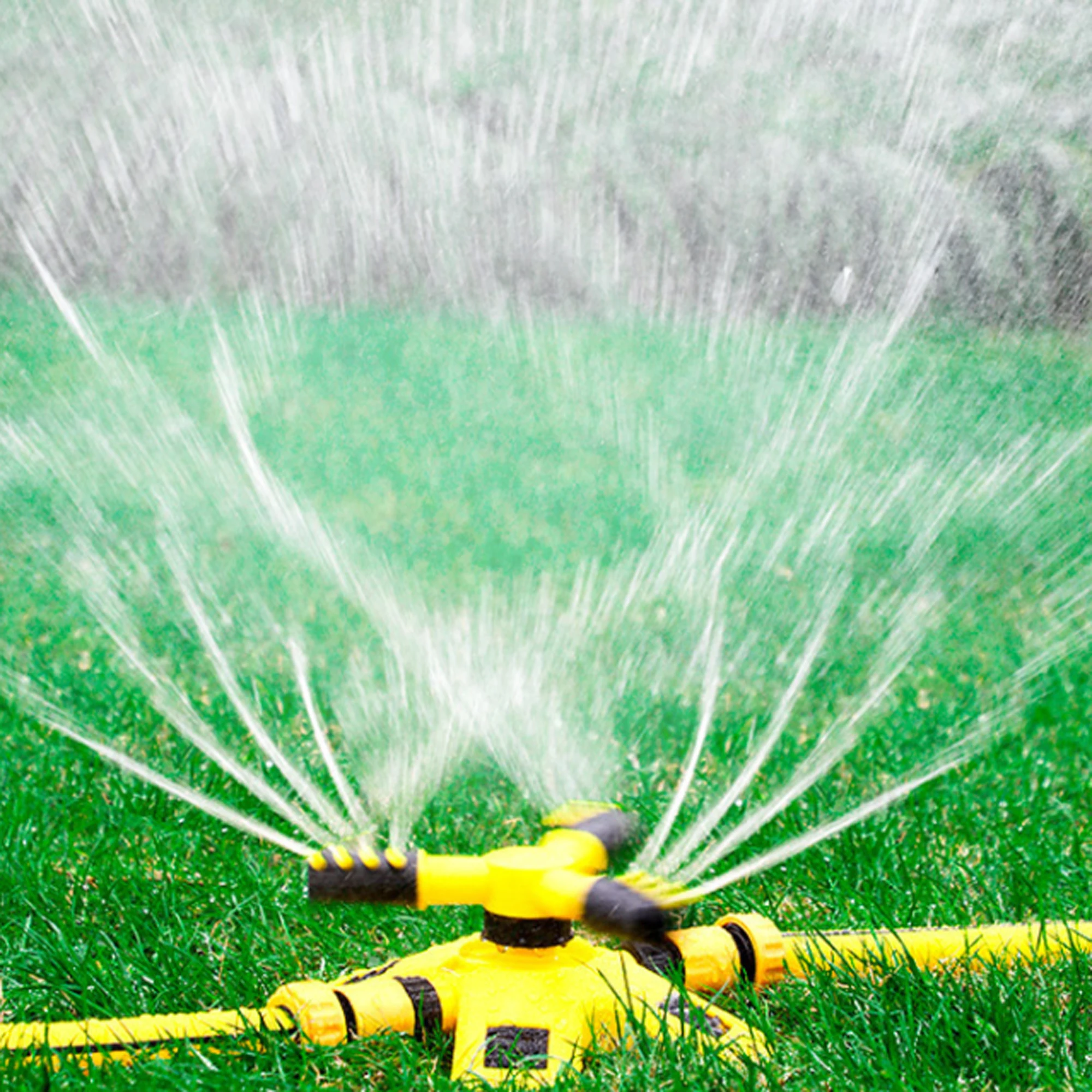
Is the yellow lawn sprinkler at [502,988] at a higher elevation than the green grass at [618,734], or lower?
higher

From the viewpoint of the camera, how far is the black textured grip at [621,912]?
4.34ft

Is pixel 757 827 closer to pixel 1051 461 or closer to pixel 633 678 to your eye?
pixel 633 678

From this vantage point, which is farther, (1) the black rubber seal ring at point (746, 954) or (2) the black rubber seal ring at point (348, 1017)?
(1) the black rubber seal ring at point (746, 954)

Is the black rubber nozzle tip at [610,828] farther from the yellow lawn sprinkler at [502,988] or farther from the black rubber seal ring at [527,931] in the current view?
the black rubber seal ring at [527,931]

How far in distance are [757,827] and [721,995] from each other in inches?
22.2

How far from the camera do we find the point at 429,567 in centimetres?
383

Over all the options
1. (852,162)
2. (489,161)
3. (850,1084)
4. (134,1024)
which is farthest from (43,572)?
(850,1084)

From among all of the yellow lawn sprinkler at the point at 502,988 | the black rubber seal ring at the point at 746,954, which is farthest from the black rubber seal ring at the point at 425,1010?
the black rubber seal ring at the point at 746,954

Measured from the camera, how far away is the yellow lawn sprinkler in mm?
1339

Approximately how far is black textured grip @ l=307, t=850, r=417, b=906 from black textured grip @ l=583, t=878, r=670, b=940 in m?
0.18

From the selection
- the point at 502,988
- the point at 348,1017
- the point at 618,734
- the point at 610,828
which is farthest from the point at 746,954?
the point at 618,734

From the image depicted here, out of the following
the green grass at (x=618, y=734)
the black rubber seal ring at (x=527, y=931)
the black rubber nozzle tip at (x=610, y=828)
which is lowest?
the green grass at (x=618, y=734)

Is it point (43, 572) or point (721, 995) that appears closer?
point (721, 995)

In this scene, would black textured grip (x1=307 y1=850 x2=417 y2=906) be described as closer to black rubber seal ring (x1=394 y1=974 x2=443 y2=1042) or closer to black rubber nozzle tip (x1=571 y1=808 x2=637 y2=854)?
black rubber seal ring (x1=394 y1=974 x2=443 y2=1042)
